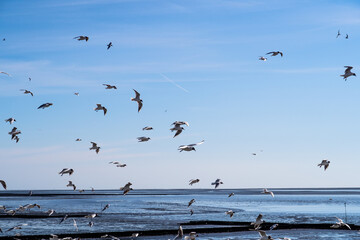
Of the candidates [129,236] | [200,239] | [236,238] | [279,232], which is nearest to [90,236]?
[129,236]

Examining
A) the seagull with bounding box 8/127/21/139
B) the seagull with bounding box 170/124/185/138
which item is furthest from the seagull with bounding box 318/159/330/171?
the seagull with bounding box 8/127/21/139

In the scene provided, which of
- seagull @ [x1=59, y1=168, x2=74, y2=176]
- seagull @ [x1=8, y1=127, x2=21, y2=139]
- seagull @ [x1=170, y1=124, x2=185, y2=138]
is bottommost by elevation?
seagull @ [x1=59, y1=168, x2=74, y2=176]

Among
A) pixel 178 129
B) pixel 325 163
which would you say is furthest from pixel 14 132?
pixel 325 163

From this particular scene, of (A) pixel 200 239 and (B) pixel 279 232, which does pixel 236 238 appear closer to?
(A) pixel 200 239

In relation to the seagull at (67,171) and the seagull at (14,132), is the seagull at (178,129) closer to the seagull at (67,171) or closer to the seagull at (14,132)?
the seagull at (67,171)

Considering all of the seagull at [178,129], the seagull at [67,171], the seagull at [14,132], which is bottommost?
the seagull at [67,171]

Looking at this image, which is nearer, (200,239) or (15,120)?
(15,120)

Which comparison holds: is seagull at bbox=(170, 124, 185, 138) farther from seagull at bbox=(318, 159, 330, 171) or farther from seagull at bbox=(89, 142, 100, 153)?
seagull at bbox=(318, 159, 330, 171)

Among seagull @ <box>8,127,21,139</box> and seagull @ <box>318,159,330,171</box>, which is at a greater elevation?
seagull @ <box>8,127,21,139</box>

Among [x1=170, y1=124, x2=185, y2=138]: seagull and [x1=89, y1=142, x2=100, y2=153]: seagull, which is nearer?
[x1=170, y1=124, x2=185, y2=138]: seagull


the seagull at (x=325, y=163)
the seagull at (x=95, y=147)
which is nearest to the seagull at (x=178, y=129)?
the seagull at (x=95, y=147)

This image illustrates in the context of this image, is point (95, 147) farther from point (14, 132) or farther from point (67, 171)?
point (14, 132)

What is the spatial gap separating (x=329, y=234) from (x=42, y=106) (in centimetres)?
3537

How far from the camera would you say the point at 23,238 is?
3681 cm
